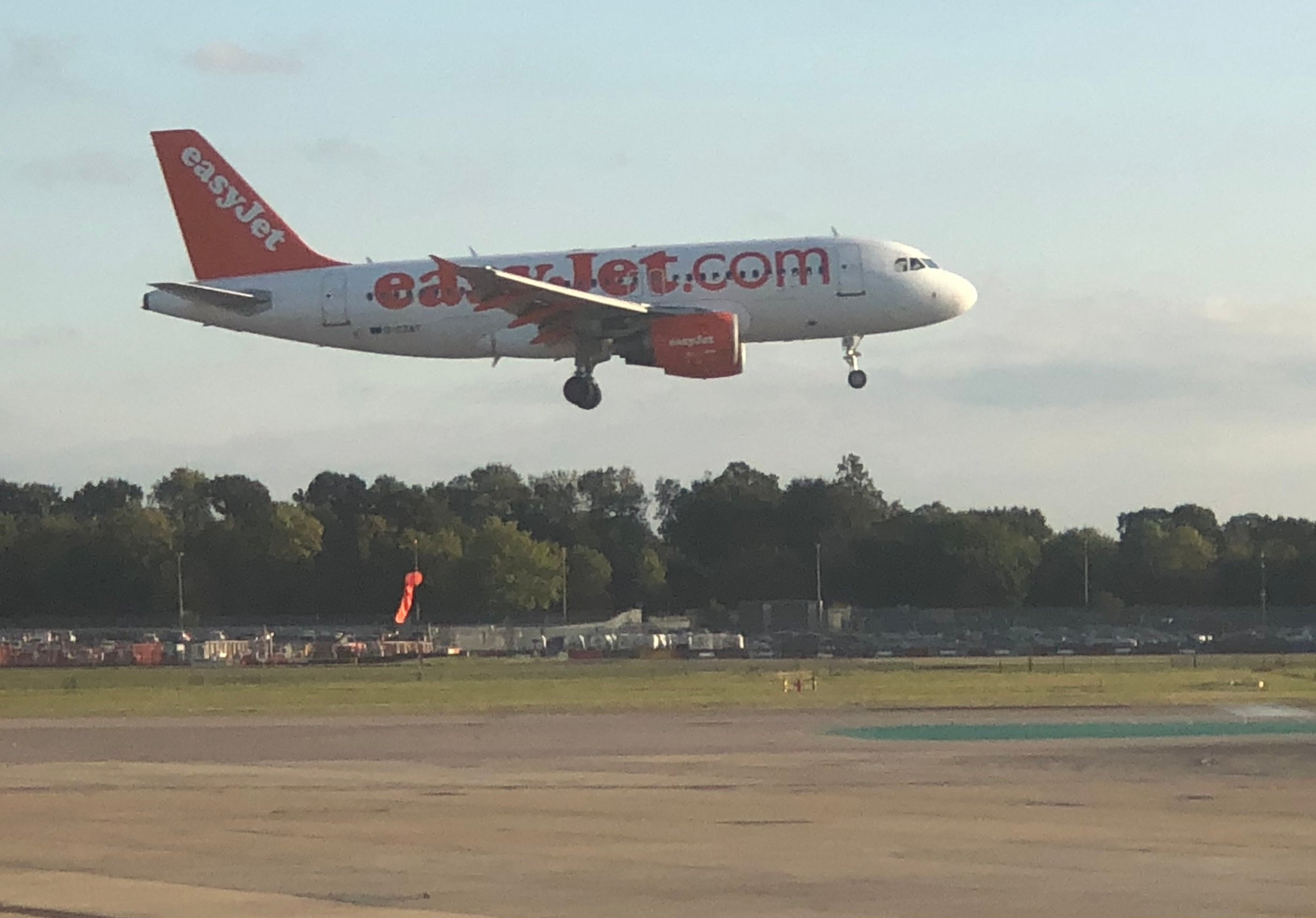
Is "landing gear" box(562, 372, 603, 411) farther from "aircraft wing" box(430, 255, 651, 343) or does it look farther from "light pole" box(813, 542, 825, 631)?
"light pole" box(813, 542, 825, 631)

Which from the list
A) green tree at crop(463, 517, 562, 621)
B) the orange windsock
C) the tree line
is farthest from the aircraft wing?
green tree at crop(463, 517, 562, 621)

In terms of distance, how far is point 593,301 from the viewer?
152 feet

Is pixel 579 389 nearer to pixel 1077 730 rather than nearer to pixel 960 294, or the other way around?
pixel 960 294

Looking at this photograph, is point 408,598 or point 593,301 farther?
point 408,598

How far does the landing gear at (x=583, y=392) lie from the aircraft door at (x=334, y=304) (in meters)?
5.52

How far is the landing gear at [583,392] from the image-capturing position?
48.8 metres

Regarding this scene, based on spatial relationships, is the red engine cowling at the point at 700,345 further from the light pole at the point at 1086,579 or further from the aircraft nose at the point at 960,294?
the light pole at the point at 1086,579

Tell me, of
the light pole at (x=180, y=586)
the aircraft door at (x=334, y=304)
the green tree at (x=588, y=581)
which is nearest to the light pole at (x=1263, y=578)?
the green tree at (x=588, y=581)

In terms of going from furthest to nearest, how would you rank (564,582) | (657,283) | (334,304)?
(564,582) < (334,304) < (657,283)

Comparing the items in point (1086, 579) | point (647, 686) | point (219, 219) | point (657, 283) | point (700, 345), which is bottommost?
point (647, 686)

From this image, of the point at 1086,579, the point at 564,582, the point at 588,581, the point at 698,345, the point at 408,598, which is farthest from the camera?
the point at 588,581

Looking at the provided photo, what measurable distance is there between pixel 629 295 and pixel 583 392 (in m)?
2.53

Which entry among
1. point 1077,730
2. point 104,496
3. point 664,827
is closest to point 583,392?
point 1077,730

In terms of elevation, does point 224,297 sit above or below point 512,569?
above
